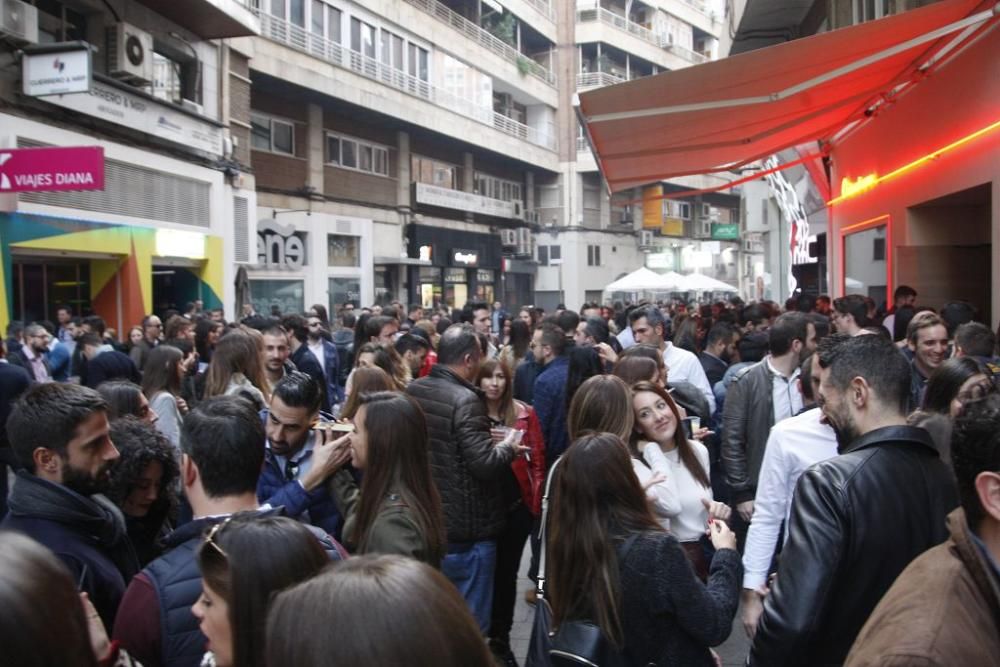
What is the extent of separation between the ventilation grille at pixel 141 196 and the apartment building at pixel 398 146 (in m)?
3.80

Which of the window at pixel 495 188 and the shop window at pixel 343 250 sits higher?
the window at pixel 495 188

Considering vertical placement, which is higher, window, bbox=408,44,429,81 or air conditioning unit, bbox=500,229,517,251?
window, bbox=408,44,429,81

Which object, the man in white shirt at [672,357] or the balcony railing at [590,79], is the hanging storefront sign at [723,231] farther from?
the man in white shirt at [672,357]

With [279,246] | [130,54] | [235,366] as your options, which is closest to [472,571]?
[235,366]

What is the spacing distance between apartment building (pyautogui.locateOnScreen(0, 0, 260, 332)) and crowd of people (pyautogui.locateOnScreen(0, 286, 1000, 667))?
8.84 metres

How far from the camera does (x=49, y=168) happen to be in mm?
11672

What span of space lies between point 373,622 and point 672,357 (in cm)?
590

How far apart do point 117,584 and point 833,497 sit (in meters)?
2.30

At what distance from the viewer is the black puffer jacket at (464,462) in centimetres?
457

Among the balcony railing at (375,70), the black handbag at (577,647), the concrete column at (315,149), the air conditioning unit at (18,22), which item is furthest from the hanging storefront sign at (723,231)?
the black handbag at (577,647)

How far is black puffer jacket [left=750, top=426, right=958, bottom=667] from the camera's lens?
2625 mm

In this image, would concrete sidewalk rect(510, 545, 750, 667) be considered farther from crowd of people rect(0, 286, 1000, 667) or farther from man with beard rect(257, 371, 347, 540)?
man with beard rect(257, 371, 347, 540)

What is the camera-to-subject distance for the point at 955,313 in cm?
746

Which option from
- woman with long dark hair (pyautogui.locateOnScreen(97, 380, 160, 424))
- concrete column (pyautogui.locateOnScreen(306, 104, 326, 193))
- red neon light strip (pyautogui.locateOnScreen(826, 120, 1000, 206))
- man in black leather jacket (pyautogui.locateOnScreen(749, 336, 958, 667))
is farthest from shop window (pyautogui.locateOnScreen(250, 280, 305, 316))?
man in black leather jacket (pyautogui.locateOnScreen(749, 336, 958, 667))
